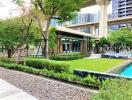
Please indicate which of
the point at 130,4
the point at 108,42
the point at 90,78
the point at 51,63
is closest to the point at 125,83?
the point at 90,78

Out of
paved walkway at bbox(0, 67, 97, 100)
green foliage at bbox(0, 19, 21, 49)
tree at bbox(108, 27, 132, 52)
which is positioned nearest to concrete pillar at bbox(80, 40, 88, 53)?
tree at bbox(108, 27, 132, 52)

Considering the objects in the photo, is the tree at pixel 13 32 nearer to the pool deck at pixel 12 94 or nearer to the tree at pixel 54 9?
the tree at pixel 54 9

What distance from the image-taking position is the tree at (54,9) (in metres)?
21.3

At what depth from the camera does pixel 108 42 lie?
49719mm

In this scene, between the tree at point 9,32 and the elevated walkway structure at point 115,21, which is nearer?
the tree at point 9,32

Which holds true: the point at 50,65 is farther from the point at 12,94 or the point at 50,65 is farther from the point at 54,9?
the point at 54,9

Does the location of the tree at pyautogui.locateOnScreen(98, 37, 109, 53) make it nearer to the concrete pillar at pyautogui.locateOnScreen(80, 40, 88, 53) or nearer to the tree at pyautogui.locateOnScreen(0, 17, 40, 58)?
the concrete pillar at pyautogui.locateOnScreen(80, 40, 88, 53)

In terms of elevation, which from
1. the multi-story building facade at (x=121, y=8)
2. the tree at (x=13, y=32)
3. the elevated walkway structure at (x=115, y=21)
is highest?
the multi-story building facade at (x=121, y=8)

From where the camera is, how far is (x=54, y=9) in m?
22.0

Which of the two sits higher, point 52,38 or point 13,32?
point 13,32

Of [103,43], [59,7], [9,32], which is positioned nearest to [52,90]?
[59,7]

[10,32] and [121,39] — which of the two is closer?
[10,32]

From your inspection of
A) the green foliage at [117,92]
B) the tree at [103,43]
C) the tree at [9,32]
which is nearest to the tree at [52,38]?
the tree at [9,32]

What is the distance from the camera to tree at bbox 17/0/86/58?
2127 cm
